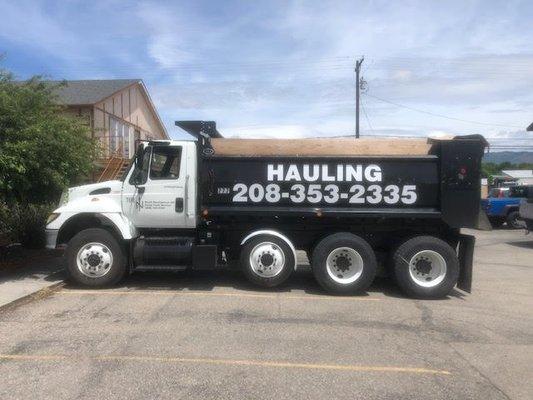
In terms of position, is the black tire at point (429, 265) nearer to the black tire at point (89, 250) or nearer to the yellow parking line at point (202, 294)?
the yellow parking line at point (202, 294)

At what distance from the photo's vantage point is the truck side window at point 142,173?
9.04 metres

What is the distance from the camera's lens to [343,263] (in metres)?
8.76

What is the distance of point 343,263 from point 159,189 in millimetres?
3365

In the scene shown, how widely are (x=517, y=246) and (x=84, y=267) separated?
1356cm

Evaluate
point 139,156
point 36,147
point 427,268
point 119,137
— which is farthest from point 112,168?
point 427,268

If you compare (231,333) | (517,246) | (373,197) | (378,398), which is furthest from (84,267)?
(517,246)

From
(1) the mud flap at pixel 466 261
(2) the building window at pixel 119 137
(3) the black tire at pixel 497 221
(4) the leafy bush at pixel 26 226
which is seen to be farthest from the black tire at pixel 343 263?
(2) the building window at pixel 119 137

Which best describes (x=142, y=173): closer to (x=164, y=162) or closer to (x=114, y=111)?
(x=164, y=162)

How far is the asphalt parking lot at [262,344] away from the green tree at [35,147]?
84.8 inches

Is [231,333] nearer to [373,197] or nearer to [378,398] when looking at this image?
[378,398]

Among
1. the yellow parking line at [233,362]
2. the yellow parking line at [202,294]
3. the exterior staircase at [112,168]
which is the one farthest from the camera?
the exterior staircase at [112,168]

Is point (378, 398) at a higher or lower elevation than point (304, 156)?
lower

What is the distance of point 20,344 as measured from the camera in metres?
5.92

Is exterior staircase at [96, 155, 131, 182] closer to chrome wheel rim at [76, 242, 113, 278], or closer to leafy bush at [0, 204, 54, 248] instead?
leafy bush at [0, 204, 54, 248]
